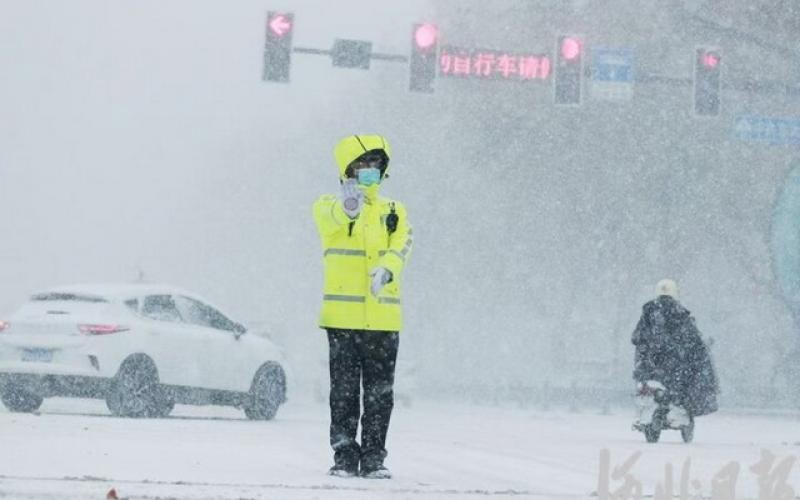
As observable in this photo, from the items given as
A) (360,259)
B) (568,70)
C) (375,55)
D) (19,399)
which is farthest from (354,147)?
(568,70)

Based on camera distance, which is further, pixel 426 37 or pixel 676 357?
pixel 426 37

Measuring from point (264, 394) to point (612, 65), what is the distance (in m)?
9.98

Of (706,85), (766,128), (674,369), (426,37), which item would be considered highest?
(426,37)

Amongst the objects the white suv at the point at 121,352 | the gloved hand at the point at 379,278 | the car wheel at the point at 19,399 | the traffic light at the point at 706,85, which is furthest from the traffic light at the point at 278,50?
the gloved hand at the point at 379,278

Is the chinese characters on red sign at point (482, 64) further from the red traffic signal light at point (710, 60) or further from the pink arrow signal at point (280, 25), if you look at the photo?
the red traffic signal light at point (710, 60)

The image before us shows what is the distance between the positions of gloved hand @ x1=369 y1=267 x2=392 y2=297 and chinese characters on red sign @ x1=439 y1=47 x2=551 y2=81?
1692cm

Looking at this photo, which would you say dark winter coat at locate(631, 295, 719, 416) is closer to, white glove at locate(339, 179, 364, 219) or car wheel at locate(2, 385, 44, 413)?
car wheel at locate(2, 385, 44, 413)

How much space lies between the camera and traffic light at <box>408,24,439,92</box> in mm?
26719

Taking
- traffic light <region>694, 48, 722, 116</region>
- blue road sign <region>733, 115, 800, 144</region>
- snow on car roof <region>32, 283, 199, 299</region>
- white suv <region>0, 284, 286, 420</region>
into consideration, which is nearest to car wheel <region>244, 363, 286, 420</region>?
white suv <region>0, 284, 286, 420</region>

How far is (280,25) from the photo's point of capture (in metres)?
26.4

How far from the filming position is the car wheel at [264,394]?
2061cm

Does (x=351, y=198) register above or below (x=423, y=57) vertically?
below

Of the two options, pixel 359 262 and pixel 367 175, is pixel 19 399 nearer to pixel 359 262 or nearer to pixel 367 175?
pixel 359 262

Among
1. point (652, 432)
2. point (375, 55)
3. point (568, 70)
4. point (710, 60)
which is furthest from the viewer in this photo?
point (710, 60)
